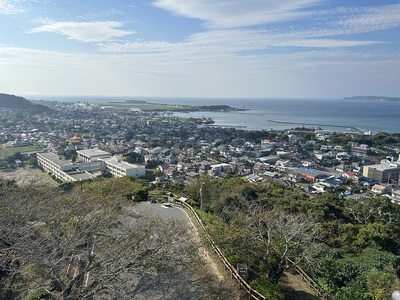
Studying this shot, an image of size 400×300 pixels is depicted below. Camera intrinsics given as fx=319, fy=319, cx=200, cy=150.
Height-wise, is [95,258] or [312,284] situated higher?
[95,258]

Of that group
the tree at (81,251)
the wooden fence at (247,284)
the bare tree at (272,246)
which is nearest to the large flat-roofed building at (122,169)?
the tree at (81,251)

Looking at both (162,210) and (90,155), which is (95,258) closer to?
(162,210)

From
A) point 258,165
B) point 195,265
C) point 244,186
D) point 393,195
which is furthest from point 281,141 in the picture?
point 195,265

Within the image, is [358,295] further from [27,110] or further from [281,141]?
[27,110]

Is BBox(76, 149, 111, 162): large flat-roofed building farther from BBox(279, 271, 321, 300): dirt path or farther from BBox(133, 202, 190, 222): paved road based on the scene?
BBox(279, 271, 321, 300): dirt path

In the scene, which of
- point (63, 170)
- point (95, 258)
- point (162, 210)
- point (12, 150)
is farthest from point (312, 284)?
point (12, 150)
